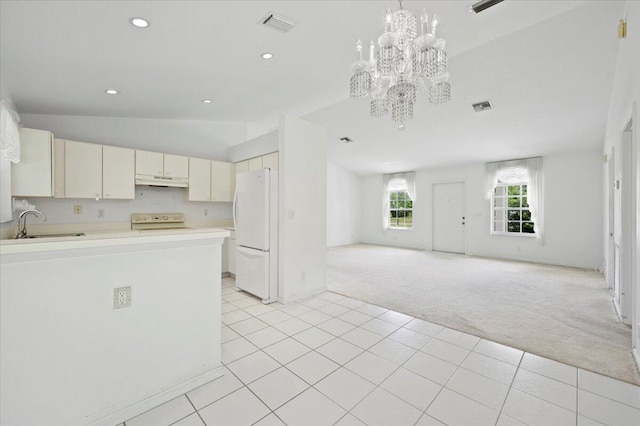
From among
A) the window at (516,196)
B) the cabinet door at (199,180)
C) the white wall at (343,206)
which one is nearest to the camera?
the cabinet door at (199,180)

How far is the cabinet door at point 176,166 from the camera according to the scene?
14.3 ft

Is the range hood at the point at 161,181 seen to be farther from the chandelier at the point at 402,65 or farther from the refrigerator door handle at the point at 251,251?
the chandelier at the point at 402,65

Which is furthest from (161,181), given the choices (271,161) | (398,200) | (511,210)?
(511,210)

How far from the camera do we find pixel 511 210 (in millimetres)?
6754

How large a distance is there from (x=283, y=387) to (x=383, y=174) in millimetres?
8031

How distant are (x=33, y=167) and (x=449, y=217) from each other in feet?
27.5

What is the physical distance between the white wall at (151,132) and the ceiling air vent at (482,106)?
13.9 feet

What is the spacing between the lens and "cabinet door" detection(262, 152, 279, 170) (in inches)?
159

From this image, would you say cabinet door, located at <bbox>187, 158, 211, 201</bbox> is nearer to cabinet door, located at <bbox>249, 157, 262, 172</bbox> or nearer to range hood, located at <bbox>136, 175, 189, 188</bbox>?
range hood, located at <bbox>136, 175, 189, 188</bbox>

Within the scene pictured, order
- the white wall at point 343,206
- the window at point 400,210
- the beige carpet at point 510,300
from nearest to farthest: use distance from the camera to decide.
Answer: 1. the beige carpet at point 510,300
2. the window at point 400,210
3. the white wall at point 343,206

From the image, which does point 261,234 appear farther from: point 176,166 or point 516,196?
point 516,196

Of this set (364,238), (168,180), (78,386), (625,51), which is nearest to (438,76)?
(625,51)

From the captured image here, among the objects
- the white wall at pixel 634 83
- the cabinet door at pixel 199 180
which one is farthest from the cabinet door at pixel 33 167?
the white wall at pixel 634 83

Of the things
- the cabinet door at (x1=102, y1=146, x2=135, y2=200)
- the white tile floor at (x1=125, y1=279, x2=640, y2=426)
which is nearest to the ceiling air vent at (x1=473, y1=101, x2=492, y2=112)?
the white tile floor at (x1=125, y1=279, x2=640, y2=426)
